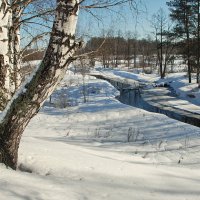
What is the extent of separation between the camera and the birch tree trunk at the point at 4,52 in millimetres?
5379

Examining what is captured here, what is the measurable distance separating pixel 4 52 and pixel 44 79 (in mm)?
2016

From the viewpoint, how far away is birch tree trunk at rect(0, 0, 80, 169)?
381 centimetres

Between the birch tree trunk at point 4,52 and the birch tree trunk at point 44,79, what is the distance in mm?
1706

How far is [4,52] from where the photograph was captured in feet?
18.4

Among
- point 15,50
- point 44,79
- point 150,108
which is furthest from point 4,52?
point 150,108

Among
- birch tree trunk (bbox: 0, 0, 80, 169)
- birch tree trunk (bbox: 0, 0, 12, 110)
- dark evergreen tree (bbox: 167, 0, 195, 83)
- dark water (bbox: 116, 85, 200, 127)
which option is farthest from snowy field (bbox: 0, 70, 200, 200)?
dark evergreen tree (bbox: 167, 0, 195, 83)

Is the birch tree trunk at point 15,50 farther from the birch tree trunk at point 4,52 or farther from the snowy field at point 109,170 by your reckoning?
the snowy field at point 109,170

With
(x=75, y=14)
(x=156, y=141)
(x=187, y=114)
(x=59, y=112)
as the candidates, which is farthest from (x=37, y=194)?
(x=187, y=114)

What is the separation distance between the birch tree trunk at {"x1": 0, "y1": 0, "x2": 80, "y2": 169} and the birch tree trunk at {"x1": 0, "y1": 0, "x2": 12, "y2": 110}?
171cm

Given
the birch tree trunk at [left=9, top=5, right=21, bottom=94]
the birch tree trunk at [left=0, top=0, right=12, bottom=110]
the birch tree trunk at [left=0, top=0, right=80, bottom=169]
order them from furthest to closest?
1. the birch tree trunk at [left=9, top=5, right=21, bottom=94]
2. the birch tree trunk at [left=0, top=0, right=12, bottom=110]
3. the birch tree trunk at [left=0, top=0, right=80, bottom=169]

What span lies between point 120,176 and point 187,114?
1425 cm

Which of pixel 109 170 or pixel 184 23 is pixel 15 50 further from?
pixel 184 23

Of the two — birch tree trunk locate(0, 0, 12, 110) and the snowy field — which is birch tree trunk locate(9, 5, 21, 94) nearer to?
birch tree trunk locate(0, 0, 12, 110)

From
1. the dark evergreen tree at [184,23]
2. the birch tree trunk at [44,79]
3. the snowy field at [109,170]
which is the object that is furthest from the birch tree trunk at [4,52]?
the dark evergreen tree at [184,23]
